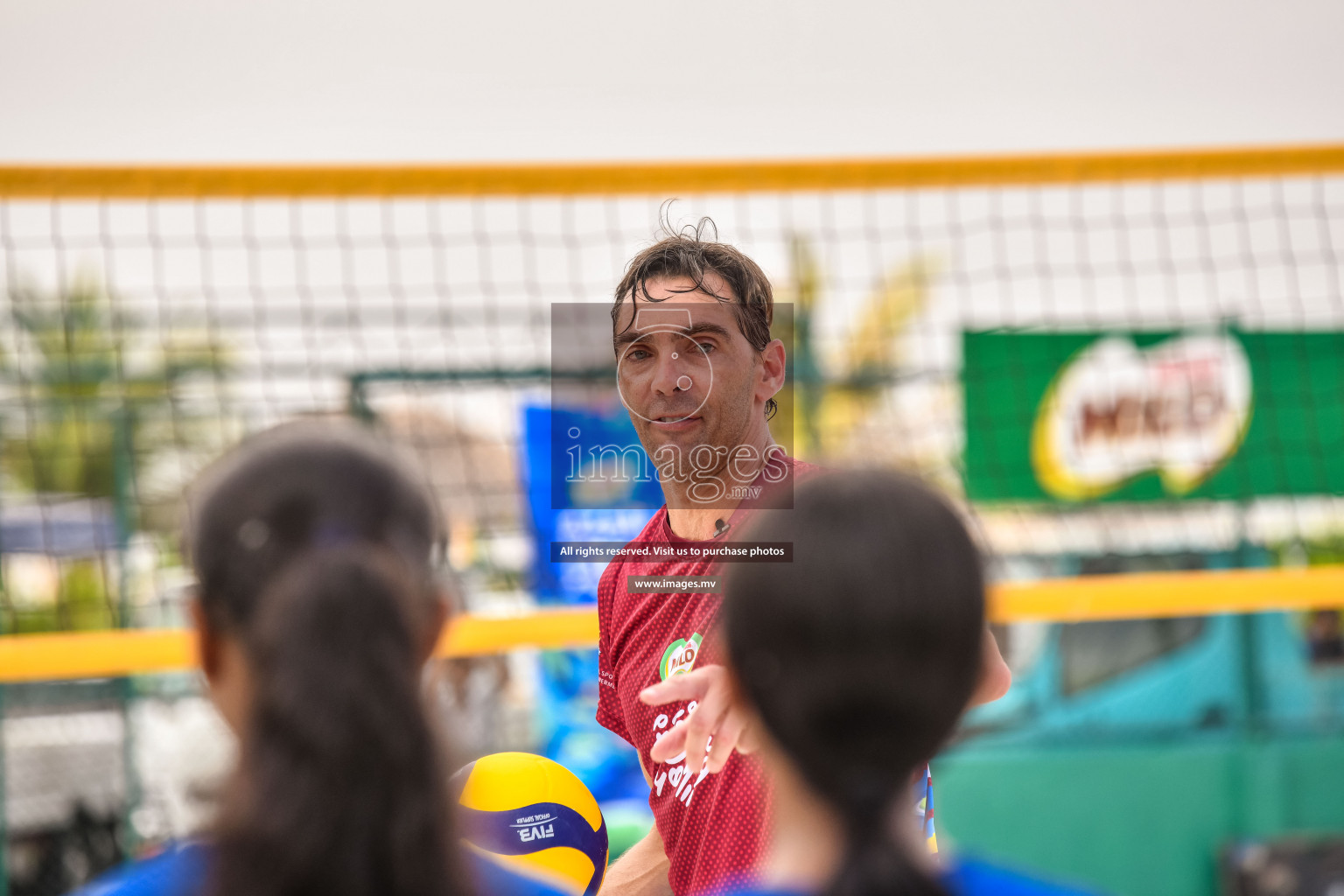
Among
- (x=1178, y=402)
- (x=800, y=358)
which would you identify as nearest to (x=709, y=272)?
(x=800, y=358)

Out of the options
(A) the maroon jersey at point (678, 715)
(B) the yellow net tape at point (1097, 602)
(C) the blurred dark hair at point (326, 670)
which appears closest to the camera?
(C) the blurred dark hair at point (326, 670)

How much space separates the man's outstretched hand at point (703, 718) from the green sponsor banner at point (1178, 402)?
10.8 ft

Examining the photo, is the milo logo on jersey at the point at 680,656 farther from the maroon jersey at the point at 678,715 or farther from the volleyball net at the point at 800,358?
the volleyball net at the point at 800,358

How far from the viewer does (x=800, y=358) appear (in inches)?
168

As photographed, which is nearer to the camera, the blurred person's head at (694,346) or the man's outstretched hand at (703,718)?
the man's outstretched hand at (703,718)

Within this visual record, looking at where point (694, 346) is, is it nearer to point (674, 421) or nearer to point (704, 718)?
point (674, 421)

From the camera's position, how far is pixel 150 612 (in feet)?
16.6

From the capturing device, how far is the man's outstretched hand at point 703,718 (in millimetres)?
1205

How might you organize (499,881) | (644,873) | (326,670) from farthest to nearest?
(644,873), (499,881), (326,670)

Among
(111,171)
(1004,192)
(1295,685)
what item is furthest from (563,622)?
(1295,685)

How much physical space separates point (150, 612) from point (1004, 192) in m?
4.27

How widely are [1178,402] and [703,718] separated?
3.72 metres

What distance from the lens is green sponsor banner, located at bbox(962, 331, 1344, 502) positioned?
430 cm

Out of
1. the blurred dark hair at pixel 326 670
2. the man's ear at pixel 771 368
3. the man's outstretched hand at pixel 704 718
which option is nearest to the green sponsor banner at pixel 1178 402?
the man's ear at pixel 771 368
